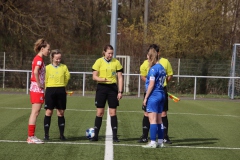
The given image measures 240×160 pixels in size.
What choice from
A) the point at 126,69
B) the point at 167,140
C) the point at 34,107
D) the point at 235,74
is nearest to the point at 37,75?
the point at 34,107

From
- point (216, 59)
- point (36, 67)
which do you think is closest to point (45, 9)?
point (216, 59)

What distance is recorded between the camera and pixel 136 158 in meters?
8.27

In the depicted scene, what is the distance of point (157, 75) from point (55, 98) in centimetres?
208

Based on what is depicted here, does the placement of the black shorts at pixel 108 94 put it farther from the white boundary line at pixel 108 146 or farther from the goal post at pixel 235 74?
the goal post at pixel 235 74

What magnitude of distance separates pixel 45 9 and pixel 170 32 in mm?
8528

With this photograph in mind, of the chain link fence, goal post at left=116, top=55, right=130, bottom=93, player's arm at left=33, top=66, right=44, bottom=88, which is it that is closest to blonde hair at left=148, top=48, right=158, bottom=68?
player's arm at left=33, top=66, right=44, bottom=88

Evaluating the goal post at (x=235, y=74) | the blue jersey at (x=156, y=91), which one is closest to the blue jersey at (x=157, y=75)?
the blue jersey at (x=156, y=91)

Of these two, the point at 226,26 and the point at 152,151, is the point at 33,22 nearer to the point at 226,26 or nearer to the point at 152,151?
the point at 226,26

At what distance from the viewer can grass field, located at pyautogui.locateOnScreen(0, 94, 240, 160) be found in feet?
28.0

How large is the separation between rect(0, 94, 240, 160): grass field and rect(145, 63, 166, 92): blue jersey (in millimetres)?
1110

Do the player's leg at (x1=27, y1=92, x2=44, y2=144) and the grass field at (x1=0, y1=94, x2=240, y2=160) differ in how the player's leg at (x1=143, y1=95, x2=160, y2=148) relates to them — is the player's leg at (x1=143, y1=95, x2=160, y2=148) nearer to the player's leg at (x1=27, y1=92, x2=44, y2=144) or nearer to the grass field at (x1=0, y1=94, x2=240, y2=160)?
the grass field at (x1=0, y1=94, x2=240, y2=160)

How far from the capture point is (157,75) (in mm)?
9172

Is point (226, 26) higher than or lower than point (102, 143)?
higher

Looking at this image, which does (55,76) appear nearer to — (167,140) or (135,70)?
(167,140)
